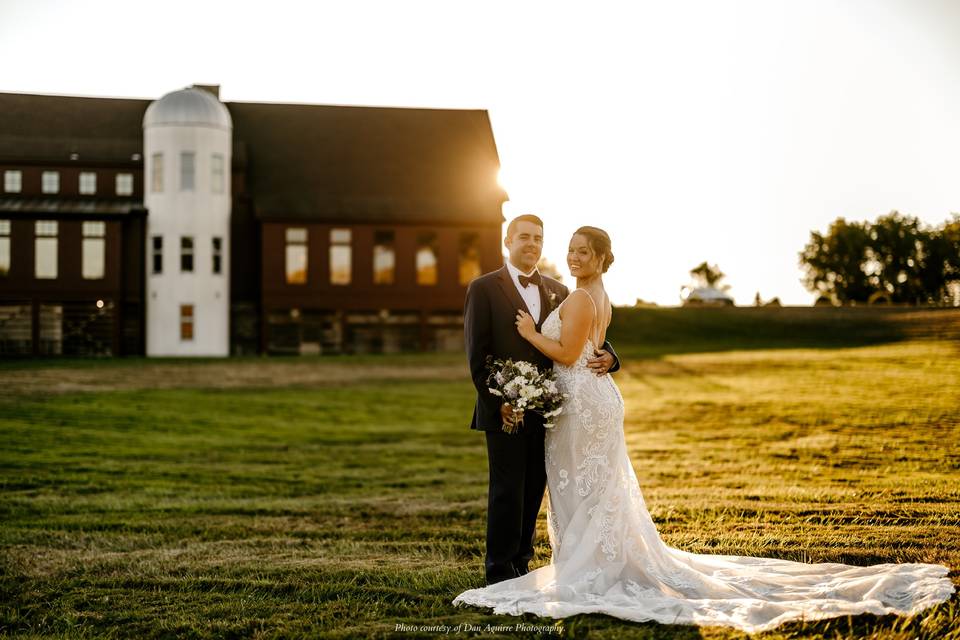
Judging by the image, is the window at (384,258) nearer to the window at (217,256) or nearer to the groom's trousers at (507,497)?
the window at (217,256)

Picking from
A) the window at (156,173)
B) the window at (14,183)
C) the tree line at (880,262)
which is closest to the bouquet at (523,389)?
the window at (156,173)

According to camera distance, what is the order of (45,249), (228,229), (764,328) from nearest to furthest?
(45,249) → (228,229) → (764,328)

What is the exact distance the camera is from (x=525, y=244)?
22.6 ft

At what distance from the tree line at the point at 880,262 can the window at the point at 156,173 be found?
46018mm

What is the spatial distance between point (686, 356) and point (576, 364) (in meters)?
30.4

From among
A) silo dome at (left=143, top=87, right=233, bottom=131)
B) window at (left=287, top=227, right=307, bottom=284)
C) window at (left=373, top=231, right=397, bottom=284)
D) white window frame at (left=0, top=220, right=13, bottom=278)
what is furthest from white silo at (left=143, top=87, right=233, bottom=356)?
window at (left=373, top=231, right=397, bottom=284)

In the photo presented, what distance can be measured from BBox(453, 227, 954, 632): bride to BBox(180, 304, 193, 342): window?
3335 centimetres

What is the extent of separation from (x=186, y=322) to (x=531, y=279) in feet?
109

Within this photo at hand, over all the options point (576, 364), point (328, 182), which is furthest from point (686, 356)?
point (576, 364)

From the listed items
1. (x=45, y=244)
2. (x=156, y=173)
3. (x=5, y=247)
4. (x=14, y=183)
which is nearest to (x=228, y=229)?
(x=156, y=173)

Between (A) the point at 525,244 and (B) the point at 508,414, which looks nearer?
(B) the point at 508,414

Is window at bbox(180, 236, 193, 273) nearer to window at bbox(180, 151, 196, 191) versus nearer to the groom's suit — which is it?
window at bbox(180, 151, 196, 191)

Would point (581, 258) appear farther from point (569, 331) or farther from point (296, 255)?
point (296, 255)

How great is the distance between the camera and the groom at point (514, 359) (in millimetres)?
6918
